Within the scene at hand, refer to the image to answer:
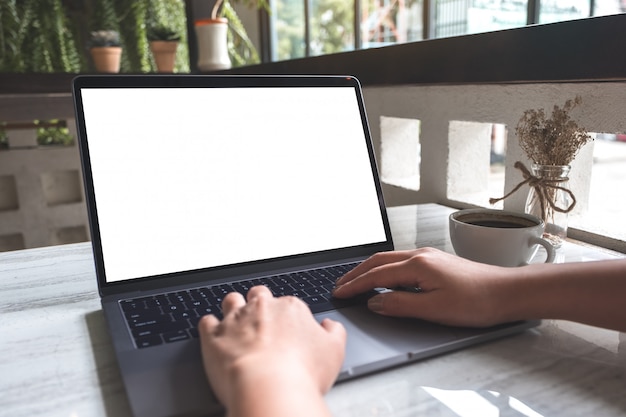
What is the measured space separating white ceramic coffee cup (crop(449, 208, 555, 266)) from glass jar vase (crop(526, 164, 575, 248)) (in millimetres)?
120

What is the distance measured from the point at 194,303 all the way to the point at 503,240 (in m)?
0.41

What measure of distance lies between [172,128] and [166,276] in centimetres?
19

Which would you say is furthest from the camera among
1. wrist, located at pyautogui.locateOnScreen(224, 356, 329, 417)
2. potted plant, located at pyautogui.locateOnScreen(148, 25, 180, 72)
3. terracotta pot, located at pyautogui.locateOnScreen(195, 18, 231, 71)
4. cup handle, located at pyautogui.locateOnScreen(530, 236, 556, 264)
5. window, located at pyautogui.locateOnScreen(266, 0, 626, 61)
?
potted plant, located at pyautogui.locateOnScreen(148, 25, 180, 72)

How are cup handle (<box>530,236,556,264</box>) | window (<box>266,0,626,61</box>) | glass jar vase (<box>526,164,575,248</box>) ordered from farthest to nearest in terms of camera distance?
1. window (<box>266,0,626,61</box>)
2. glass jar vase (<box>526,164,575,248</box>)
3. cup handle (<box>530,236,556,264</box>)

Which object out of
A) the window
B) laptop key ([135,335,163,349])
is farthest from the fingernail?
the window

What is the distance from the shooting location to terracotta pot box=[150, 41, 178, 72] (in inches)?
97.9

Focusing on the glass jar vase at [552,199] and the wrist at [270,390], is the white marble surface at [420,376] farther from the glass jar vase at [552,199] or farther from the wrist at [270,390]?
the glass jar vase at [552,199]

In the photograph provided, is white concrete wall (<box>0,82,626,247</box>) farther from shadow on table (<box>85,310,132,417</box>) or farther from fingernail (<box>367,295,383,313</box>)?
shadow on table (<box>85,310,132,417</box>)

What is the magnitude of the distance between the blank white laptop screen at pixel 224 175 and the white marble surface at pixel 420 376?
0.10 metres

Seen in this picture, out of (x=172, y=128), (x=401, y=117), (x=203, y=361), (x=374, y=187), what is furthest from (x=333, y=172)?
(x=401, y=117)

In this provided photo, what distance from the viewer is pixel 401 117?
139cm

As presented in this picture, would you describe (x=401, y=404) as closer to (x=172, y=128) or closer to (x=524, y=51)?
(x=172, y=128)

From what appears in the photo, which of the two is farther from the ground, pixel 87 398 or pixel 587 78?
pixel 587 78

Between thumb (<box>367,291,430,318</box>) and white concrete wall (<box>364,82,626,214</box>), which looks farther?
white concrete wall (<box>364,82,626,214</box>)
